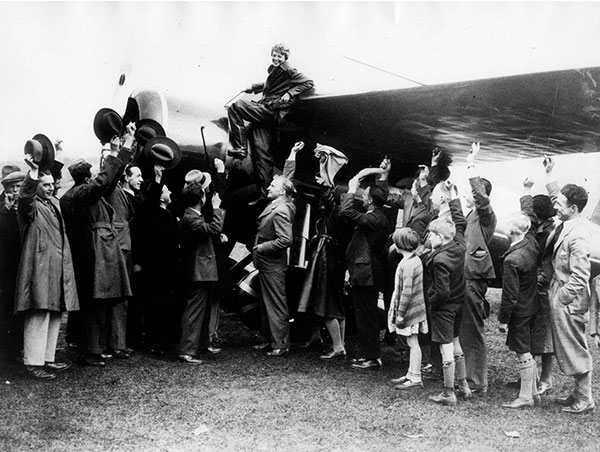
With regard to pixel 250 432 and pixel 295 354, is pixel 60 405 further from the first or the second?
pixel 295 354

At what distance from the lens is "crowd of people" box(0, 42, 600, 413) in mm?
4703

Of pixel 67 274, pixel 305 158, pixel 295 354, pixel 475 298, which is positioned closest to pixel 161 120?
pixel 305 158

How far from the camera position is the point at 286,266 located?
20.8ft

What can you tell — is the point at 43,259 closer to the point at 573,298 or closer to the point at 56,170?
the point at 56,170

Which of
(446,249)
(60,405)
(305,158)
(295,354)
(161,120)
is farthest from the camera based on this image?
(305,158)

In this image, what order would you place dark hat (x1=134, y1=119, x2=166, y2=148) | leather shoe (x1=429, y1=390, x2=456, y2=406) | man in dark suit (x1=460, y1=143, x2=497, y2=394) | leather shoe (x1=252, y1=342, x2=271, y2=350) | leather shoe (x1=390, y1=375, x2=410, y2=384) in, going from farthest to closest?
dark hat (x1=134, y1=119, x2=166, y2=148)
leather shoe (x1=252, y1=342, x2=271, y2=350)
leather shoe (x1=390, y1=375, x2=410, y2=384)
man in dark suit (x1=460, y1=143, x2=497, y2=394)
leather shoe (x1=429, y1=390, x2=456, y2=406)

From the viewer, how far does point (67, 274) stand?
5043 mm

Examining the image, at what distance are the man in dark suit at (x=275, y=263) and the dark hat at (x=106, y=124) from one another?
1.76m

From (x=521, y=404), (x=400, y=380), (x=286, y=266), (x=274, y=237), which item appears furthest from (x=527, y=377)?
(x=274, y=237)

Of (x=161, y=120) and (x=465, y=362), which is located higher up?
(x=161, y=120)

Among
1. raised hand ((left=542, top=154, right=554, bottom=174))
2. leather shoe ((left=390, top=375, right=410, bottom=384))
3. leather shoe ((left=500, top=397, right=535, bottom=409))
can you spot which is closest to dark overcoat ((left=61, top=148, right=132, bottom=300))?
leather shoe ((left=390, top=375, right=410, bottom=384))

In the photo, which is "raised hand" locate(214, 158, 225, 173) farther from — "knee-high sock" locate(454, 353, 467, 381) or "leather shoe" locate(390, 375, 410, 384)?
"knee-high sock" locate(454, 353, 467, 381)

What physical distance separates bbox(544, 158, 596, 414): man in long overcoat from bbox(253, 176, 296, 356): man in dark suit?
8.65 feet

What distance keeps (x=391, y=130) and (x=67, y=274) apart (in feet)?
13.3
